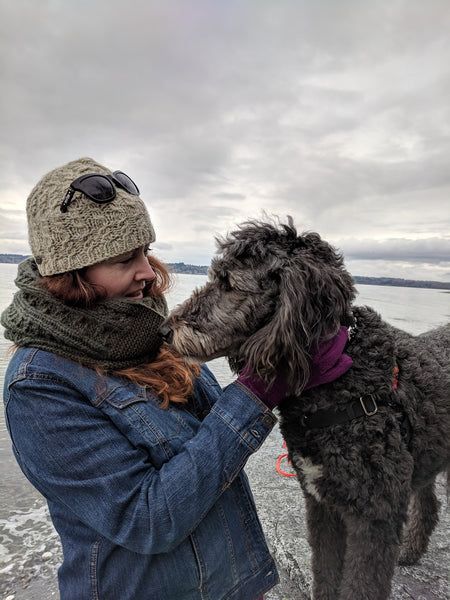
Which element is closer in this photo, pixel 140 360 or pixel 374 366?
pixel 140 360

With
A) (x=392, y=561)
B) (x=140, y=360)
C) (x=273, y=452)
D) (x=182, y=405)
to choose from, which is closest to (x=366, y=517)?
(x=392, y=561)

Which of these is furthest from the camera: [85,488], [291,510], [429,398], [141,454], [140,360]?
[291,510]

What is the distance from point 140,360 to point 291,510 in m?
2.73

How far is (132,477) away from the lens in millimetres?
1768

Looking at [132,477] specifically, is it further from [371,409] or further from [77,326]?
[371,409]

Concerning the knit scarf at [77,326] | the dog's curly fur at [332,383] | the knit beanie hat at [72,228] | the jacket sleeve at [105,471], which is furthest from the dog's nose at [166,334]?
the jacket sleeve at [105,471]

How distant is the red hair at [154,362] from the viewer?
2035mm

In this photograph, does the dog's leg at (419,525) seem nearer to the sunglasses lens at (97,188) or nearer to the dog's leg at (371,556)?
the dog's leg at (371,556)

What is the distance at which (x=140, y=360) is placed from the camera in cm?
228

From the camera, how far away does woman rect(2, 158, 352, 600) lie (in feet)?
5.65

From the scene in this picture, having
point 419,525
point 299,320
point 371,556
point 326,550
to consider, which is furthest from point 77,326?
point 419,525

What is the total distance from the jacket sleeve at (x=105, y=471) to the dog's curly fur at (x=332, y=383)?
682 mm

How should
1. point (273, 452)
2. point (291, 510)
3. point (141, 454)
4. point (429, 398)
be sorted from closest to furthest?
point (141, 454), point (429, 398), point (291, 510), point (273, 452)

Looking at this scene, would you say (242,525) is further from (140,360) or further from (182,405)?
(140,360)
